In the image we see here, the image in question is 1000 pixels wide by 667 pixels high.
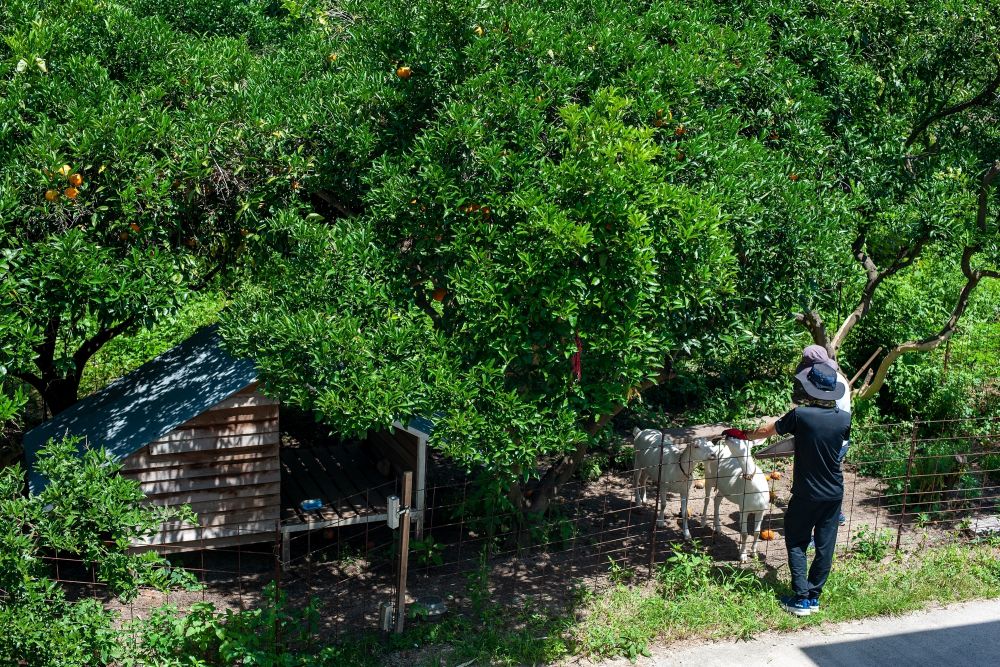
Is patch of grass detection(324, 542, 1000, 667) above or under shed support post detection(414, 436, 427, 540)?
under

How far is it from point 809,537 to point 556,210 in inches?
136

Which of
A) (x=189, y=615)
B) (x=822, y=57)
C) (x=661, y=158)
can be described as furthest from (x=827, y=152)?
(x=189, y=615)

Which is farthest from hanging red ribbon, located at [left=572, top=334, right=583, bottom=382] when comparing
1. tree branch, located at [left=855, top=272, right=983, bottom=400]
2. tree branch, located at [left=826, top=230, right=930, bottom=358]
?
tree branch, located at [left=855, top=272, right=983, bottom=400]

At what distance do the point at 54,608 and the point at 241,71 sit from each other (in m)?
4.55

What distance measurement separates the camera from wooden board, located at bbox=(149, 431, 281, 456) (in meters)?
7.66

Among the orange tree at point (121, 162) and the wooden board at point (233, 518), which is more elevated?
the orange tree at point (121, 162)

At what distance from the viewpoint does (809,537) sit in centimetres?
734

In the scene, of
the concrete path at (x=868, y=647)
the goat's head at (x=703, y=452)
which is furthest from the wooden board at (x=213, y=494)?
the goat's head at (x=703, y=452)

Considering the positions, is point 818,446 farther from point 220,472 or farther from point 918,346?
point 220,472

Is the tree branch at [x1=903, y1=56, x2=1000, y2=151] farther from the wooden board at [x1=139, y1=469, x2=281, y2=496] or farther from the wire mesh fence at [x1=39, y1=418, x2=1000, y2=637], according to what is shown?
the wooden board at [x1=139, y1=469, x2=281, y2=496]

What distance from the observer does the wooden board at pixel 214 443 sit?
766 centimetres

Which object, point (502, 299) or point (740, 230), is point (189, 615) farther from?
point (740, 230)

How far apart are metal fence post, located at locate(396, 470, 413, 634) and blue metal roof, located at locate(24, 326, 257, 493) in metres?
1.69

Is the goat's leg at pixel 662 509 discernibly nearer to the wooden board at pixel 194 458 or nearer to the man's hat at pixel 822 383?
the man's hat at pixel 822 383
